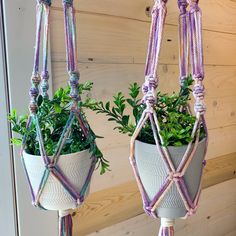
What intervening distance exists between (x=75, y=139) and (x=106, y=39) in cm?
41

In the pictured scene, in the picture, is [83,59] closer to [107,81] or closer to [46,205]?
[107,81]

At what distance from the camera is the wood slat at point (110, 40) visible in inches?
31.3

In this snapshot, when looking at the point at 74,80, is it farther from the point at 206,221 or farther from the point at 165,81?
the point at 206,221

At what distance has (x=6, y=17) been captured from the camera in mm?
698

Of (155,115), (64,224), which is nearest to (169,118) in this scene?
(155,115)

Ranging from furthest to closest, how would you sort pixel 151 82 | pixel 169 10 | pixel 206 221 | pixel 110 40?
pixel 206 221, pixel 169 10, pixel 110 40, pixel 151 82

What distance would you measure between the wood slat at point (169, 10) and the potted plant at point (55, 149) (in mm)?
347

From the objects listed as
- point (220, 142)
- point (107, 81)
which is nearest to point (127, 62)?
point (107, 81)

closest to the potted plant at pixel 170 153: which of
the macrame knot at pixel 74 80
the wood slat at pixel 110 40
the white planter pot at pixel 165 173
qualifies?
the white planter pot at pixel 165 173

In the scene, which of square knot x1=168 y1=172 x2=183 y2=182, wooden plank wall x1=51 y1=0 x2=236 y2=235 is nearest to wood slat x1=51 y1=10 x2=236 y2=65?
wooden plank wall x1=51 y1=0 x2=236 y2=235

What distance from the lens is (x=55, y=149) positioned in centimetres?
52

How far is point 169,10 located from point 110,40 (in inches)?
11.1

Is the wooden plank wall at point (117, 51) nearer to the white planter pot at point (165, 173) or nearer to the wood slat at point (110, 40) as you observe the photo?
the wood slat at point (110, 40)

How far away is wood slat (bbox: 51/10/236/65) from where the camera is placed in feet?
2.61
